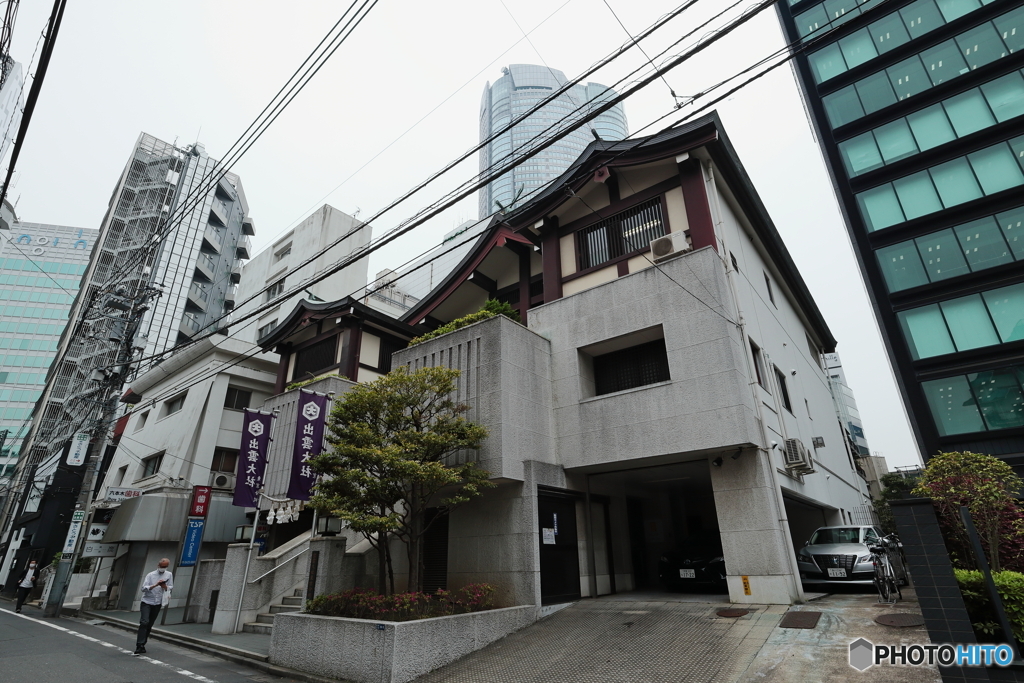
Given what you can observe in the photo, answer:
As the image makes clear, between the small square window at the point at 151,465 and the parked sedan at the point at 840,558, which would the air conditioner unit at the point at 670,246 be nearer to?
the parked sedan at the point at 840,558

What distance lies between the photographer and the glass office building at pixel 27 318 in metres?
61.9

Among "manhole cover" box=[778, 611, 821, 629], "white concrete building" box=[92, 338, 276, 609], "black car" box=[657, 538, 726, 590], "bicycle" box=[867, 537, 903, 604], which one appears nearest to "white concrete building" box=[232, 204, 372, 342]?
"white concrete building" box=[92, 338, 276, 609]

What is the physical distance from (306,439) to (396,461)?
5974 mm

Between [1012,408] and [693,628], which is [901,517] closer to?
[693,628]

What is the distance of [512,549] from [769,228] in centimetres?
1297

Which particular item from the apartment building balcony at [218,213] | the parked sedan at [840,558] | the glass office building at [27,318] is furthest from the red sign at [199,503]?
the glass office building at [27,318]

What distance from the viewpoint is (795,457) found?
1258 cm

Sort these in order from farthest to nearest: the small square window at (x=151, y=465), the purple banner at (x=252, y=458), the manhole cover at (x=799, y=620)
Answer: the small square window at (x=151, y=465)
the purple banner at (x=252, y=458)
the manhole cover at (x=799, y=620)

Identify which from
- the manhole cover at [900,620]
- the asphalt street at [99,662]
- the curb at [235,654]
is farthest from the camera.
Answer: the curb at [235,654]

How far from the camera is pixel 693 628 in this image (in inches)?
341

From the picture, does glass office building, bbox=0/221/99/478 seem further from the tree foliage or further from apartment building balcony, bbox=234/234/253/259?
the tree foliage

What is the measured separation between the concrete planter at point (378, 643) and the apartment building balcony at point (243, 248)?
157ft

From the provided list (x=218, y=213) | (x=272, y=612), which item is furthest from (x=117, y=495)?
(x=218, y=213)

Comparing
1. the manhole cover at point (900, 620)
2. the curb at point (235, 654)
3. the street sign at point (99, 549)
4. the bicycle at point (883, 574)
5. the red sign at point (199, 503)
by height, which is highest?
the red sign at point (199, 503)
